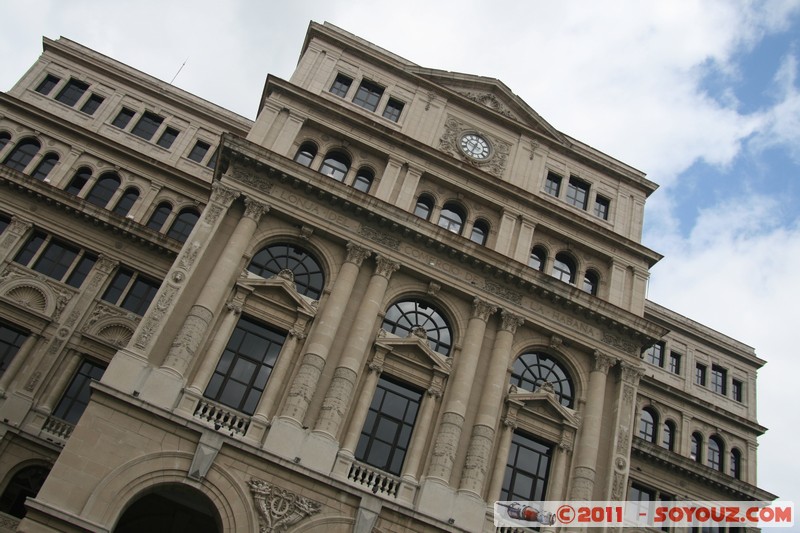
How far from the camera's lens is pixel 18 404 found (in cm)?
2945

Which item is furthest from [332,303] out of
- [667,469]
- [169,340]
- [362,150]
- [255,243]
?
[667,469]

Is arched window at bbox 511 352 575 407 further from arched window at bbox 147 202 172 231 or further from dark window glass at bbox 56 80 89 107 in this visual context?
dark window glass at bbox 56 80 89 107

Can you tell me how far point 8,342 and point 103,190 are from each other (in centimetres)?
998

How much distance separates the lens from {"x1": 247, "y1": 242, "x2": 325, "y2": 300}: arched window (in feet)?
89.4

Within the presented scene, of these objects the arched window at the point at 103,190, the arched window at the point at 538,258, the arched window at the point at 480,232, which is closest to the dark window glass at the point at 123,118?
the arched window at the point at 103,190

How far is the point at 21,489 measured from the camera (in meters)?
28.7

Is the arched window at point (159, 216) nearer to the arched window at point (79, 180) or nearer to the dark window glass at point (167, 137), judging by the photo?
the arched window at point (79, 180)

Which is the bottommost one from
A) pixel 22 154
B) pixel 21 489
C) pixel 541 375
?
pixel 21 489

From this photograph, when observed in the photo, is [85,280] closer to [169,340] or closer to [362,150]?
[169,340]

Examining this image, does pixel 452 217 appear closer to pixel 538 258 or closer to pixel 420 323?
pixel 538 258

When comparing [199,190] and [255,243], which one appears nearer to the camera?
[255,243]

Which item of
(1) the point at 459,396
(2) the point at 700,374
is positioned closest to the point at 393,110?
(1) the point at 459,396

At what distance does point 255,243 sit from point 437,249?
7.69 meters

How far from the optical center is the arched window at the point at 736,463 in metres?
39.4
